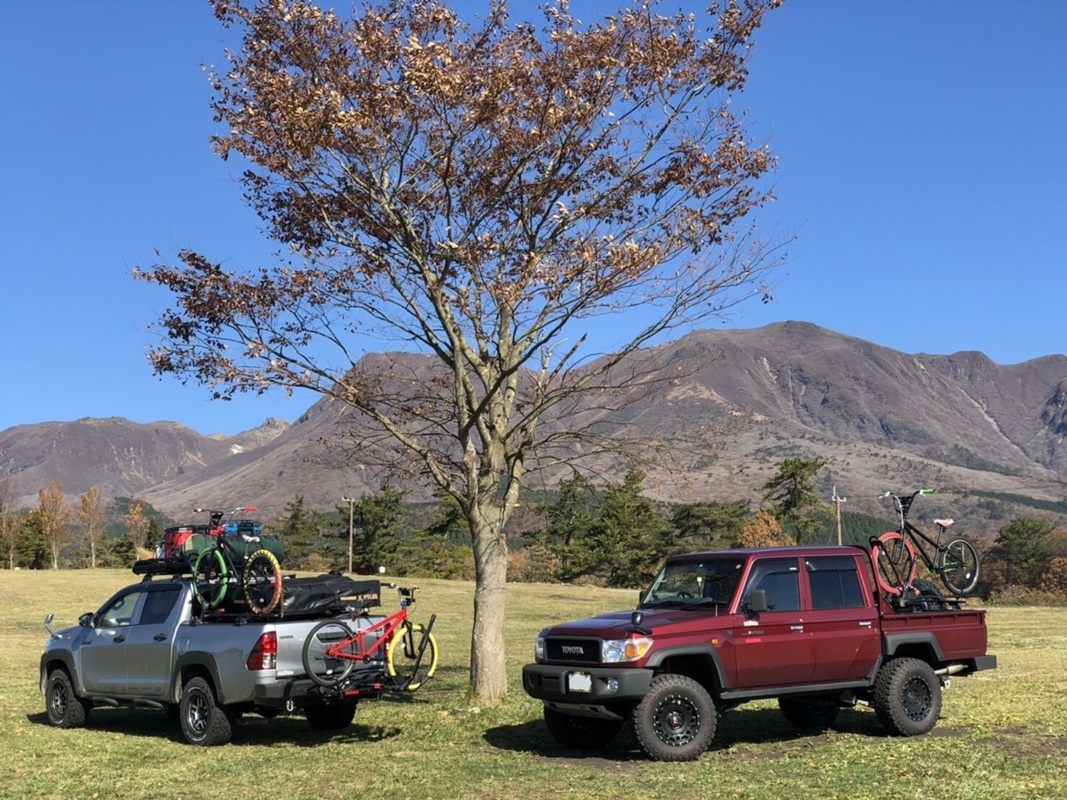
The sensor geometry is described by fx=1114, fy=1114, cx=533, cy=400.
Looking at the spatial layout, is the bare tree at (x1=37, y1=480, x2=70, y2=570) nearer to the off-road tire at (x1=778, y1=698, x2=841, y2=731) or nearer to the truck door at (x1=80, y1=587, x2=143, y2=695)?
the truck door at (x1=80, y1=587, x2=143, y2=695)

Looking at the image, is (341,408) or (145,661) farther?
(341,408)

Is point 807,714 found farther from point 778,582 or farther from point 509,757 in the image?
point 509,757

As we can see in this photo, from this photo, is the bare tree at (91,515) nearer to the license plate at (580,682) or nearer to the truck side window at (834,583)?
the license plate at (580,682)

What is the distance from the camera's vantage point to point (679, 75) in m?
16.2

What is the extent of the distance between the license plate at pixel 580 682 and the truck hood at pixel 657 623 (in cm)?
43

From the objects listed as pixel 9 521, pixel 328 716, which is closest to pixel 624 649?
pixel 328 716

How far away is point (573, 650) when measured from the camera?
11625 mm

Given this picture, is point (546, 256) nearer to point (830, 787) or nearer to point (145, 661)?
point (145, 661)

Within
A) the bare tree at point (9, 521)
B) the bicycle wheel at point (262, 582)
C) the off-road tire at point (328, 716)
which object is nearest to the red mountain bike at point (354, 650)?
the bicycle wheel at point (262, 582)

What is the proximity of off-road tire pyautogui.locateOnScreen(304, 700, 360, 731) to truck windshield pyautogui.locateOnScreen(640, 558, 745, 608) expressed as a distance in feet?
12.8

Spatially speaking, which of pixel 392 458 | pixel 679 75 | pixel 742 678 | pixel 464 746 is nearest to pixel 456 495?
pixel 392 458

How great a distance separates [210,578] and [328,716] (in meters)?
2.22

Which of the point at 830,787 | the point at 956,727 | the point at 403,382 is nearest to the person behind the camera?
the point at 830,787

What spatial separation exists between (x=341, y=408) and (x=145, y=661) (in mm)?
5776
